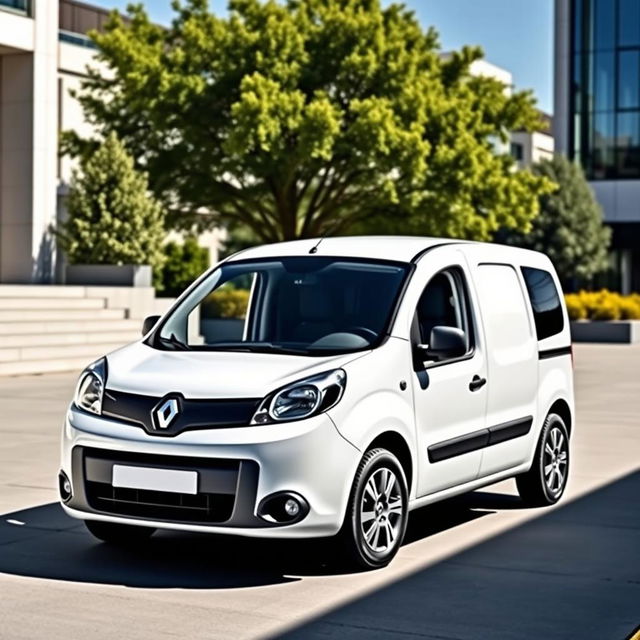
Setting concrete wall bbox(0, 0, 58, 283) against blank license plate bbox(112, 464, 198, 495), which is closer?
blank license plate bbox(112, 464, 198, 495)

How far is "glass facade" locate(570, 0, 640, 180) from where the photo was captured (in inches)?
2223

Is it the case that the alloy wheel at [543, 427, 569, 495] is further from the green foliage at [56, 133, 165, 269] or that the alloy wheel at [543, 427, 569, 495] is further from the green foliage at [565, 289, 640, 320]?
the green foliage at [565, 289, 640, 320]

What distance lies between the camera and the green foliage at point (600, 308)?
39500mm

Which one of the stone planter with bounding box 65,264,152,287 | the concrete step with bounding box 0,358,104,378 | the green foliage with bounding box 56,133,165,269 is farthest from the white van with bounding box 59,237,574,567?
the green foliage with bounding box 56,133,165,269

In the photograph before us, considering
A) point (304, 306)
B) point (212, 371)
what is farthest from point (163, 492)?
point (304, 306)

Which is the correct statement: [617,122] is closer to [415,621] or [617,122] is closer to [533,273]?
[533,273]

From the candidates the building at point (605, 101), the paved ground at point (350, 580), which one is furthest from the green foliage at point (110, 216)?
the building at point (605, 101)

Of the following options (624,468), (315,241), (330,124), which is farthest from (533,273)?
(330,124)

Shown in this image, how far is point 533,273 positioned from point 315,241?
1.71 meters

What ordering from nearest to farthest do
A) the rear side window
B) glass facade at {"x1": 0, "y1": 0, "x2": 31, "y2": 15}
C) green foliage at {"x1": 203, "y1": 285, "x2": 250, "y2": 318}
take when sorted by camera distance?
1. the rear side window
2. glass facade at {"x1": 0, "y1": 0, "x2": 31, "y2": 15}
3. green foliage at {"x1": 203, "y1": 285, "x2": 250, "y2": 318}

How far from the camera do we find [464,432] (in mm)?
7891

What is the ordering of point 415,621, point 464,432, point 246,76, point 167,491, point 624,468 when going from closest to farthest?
point 415,621
point 167,491
point 464,432
point 624,468
point 246,76

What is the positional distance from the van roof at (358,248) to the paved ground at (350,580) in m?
1.66

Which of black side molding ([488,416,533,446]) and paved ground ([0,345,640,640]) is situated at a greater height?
black side molding ([488,416,533,446])
